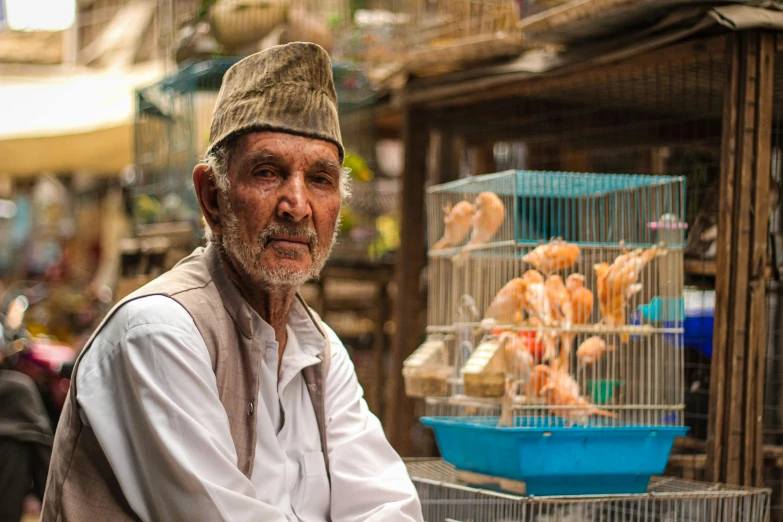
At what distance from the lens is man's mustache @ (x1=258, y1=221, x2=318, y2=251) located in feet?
7.83

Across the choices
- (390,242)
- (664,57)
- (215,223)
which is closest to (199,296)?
(215,223)

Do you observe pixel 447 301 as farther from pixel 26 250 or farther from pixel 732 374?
pixel 26 250

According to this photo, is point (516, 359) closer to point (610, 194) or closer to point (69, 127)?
point (610, 194)

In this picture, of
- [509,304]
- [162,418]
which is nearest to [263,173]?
[162,418]

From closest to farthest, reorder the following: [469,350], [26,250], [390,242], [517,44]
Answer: [469,350]
[517,44]
[390,242]
[26,250]

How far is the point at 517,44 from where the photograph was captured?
4566 mm

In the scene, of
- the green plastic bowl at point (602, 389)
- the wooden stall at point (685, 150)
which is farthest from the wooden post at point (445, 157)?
the green plastic bowl at point (602, 389)

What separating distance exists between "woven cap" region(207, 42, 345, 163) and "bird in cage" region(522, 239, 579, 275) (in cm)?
122

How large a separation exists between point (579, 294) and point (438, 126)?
230 centimetres

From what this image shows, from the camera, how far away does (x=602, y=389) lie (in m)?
3.66

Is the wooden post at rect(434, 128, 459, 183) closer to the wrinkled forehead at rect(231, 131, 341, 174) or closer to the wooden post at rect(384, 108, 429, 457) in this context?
the wooden post at rect(384, 108, 429, 457)

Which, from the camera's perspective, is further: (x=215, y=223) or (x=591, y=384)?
(x=591, y=384)

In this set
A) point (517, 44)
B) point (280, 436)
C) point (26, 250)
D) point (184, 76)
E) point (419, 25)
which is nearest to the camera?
point (280, 436)

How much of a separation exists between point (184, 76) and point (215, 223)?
2739mm
